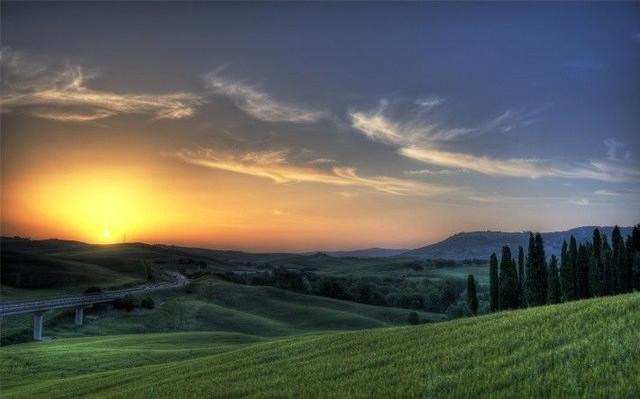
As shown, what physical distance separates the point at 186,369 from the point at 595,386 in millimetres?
29840

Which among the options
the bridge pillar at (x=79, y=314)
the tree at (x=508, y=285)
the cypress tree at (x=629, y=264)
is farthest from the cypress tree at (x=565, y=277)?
the bridge pillar at (x=79, y=314)

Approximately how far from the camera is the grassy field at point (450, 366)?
587 inches

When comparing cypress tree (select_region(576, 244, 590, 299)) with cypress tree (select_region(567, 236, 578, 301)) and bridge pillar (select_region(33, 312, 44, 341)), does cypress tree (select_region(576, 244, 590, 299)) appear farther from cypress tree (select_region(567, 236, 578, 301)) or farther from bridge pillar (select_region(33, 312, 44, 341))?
bridge pillar (select_region(33, 312, 44, 341))

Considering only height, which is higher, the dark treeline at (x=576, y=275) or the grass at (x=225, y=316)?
the dark treeline at (x=576, y=275)

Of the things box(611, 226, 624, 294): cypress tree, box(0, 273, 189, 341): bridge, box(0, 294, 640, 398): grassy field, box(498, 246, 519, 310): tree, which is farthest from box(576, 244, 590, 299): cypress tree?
box(0, 273, 189, 341): bridge

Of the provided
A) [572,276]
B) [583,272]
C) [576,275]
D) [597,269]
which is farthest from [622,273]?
[572,276]

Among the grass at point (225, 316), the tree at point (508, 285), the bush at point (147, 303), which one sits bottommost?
the grass at point (225, 316)

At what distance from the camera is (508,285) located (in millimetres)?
111438

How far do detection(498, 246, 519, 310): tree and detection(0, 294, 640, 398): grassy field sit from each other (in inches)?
3251

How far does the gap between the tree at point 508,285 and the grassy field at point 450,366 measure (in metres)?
82.6

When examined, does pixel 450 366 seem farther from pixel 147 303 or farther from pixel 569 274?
pixel 147 303

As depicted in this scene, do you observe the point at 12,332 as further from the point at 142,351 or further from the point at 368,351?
the point at 368,351

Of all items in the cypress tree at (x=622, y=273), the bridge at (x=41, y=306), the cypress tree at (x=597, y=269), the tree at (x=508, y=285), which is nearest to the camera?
the bridge at (x=41, y=306)

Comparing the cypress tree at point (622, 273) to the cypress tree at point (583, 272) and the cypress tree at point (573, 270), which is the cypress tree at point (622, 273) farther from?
the cypress tree at point (573, 270)
